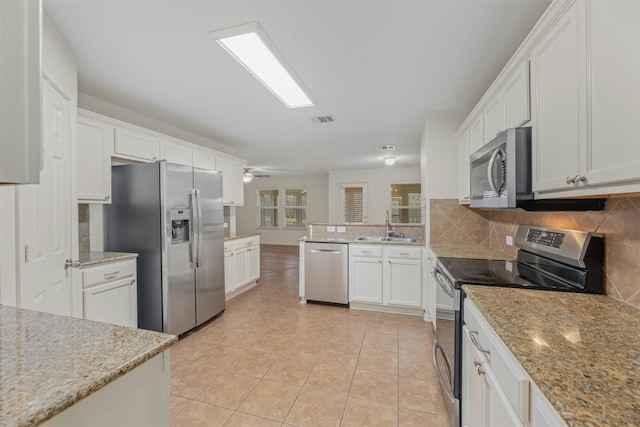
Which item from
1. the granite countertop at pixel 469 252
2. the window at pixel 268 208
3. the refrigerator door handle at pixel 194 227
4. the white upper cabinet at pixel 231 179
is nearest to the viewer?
the granite countertop at pixel 469 252

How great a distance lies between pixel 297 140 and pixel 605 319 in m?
4.06

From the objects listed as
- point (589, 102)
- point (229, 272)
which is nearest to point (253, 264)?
point (229, 272)

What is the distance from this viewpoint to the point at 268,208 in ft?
31.3

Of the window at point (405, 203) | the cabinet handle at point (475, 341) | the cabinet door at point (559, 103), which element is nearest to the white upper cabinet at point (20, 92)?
the cabinet handle at point (475, 341)

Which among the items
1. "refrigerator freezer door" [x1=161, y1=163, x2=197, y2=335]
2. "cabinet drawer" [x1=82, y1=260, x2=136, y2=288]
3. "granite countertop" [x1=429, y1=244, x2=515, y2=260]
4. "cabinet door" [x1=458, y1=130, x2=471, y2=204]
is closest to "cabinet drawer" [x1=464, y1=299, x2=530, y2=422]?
"granite countertop" [x1=429, y1=244, x2=515, y2=260]

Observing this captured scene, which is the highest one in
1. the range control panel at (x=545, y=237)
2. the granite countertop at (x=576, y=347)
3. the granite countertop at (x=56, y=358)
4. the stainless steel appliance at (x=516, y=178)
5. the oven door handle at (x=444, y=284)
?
the stainless steel appliance at (x=516, y=178)

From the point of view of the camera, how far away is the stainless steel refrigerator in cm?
257

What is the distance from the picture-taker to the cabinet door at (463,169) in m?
2.66

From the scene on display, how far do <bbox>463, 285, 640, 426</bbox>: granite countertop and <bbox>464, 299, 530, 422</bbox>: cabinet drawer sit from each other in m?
0.05

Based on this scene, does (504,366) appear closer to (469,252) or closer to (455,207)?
(469,252)

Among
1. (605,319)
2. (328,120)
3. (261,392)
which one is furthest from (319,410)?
(328,120)

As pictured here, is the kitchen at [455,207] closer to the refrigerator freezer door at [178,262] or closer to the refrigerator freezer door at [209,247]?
the refrigerator freezer door at [178,262]

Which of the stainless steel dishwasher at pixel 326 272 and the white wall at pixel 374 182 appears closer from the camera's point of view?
the stainless steel dishwasher at pixel 326 272

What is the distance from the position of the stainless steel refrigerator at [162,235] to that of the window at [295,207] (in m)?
6.33
